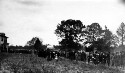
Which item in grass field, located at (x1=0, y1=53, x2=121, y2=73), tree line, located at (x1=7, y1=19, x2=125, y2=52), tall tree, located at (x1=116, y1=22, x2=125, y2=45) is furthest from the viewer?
tall tree, located at (x1=116, y1=22, x2=125, y2=45)

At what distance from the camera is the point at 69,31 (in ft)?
225

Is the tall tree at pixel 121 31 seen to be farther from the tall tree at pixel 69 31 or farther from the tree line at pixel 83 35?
the tall tree at pixel 69 31

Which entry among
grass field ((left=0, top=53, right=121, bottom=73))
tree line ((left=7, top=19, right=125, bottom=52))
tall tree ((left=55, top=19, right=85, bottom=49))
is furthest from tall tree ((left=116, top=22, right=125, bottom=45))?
grass field ((left=0, top=53, right=121, bottom=73))

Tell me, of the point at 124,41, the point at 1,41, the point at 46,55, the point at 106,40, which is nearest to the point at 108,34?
the point at 106,40

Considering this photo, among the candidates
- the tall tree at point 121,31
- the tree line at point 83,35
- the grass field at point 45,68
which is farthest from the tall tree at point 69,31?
the grass field at point 45,68

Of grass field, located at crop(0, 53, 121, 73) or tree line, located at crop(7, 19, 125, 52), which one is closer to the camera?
grass field, located at crop(0, 53, 121, 73)

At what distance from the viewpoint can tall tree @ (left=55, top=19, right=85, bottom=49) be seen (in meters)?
66.3

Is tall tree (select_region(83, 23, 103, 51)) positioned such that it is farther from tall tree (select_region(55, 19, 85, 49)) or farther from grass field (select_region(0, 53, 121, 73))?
grass field (select_region(0, 53, 121, 73))

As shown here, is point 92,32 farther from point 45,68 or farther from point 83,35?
point 45,68

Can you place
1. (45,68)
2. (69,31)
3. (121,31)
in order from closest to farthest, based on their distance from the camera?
(45,68) → (69,31) → (121,31)

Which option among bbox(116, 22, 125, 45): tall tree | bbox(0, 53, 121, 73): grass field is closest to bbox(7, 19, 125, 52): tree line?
bbox(116, 22, 125, 45): tall tree

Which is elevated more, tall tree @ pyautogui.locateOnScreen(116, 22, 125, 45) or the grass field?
tall tree @ pyautogui.locateOnScreen(116, 22, 125, 45)

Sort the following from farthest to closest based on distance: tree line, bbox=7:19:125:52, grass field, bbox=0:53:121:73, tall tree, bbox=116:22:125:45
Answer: tall tree, bbox=116:22:125:45 < tree line, bbox=7:19:125:52 < grass field, bbox=0:53:121:73

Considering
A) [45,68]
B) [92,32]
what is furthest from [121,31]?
[45,68]
